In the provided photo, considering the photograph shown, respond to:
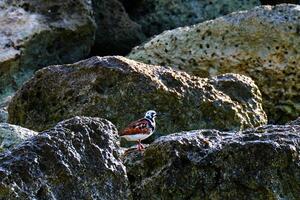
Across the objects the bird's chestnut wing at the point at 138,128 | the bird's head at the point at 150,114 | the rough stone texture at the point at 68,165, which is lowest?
the bird's head at the point at 150,114

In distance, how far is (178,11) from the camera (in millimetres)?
22969

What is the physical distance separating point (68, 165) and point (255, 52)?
8.82 meters

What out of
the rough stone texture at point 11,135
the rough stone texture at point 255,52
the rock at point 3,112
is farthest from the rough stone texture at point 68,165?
the rough stone texture at point 255,52

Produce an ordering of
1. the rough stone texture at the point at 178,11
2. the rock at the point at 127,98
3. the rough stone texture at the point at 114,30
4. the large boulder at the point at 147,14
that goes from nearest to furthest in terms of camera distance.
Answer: the rock at the point at 127,98, the rough stone texture at the point at 114,30, the large boulder at the point at 147,14, the rough stone texture at the point at 178,11

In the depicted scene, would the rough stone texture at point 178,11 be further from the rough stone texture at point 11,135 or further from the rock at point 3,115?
the rough stone texture at point 11,135

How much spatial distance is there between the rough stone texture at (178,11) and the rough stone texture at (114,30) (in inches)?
44.5

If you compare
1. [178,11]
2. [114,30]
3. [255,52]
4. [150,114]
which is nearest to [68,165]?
[150,114]

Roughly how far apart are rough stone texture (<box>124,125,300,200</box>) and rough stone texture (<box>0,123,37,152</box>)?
2087 millimetres

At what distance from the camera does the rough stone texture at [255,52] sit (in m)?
18.2

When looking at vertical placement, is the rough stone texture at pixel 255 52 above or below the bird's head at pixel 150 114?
below

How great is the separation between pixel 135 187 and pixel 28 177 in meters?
1.52

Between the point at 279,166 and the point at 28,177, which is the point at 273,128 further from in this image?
the point at 28,177

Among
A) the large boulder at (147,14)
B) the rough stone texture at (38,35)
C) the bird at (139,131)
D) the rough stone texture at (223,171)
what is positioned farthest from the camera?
the large boulder at (147,14)

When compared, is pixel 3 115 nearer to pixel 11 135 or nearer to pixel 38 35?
pixel 38 35
